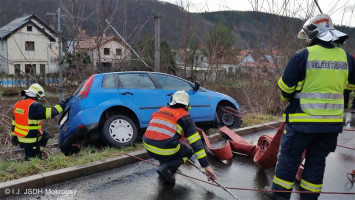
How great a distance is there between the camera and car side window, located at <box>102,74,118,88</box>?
5.66 m

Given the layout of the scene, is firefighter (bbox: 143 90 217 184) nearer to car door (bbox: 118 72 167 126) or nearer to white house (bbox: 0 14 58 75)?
car door (bbox: 118 72 167 126)

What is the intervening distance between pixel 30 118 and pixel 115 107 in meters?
1.46

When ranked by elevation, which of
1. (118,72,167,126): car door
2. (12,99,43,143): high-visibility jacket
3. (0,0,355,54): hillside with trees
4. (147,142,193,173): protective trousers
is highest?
(0,0,355,54): hillside with trees

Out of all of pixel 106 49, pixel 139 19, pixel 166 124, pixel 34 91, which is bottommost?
pixel 166 124

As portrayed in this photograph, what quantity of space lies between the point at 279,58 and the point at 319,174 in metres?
7.72

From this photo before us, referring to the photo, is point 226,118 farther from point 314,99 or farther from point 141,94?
point 314,99

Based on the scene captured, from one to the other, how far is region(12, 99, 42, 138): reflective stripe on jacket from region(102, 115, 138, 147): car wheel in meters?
Result: 1.26

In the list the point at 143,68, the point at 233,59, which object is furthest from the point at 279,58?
the point at 233,59

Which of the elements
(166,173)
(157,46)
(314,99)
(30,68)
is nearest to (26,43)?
(30,68)

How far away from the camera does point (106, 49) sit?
988cm

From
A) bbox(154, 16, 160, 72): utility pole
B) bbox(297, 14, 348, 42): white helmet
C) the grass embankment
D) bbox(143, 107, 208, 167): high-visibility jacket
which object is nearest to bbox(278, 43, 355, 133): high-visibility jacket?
bbox(297, 14, 348, 42): white helmet

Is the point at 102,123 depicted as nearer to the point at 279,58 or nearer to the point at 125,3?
the point at 125,3

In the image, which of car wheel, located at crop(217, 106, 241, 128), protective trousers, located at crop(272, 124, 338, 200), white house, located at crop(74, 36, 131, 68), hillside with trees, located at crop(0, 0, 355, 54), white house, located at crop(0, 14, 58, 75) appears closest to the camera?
protective trousers, located at crop(272, 124, 338, 200)

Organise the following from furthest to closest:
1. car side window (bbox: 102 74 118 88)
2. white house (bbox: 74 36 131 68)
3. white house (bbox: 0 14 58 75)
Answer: white house (bbox: 74 36 131 68) < white house (bbox: 0 14 58 75) < car side window (bbox: 102 74 118 88)
